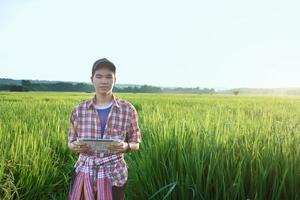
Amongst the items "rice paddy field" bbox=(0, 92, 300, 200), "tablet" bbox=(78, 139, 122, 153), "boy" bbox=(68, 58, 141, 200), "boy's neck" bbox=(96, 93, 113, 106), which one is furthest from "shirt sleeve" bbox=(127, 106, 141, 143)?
"rice paddy field" bbox=(0, 92, 300, 200)

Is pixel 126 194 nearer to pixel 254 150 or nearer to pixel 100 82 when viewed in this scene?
pixel 254 150

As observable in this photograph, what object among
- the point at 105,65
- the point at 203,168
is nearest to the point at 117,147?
the point at 105,65

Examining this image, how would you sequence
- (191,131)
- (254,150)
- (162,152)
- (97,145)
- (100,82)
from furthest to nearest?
1. (191,131)
2. (162,152)
3. (254,150)
4. (100,82)
5. (97,145)

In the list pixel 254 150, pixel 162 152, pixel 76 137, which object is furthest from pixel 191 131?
pixel 76 137

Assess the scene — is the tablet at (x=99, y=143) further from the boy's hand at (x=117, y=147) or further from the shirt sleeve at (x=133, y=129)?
the shirt sleeve at (x=133, y=129)

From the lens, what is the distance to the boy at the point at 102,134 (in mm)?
2381

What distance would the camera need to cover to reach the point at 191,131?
12.0ft

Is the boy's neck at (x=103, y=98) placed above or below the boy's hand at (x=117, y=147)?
above

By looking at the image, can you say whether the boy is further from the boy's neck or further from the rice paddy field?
the rice paddy field

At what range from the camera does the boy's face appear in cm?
242

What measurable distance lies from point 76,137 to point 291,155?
1.48 metres

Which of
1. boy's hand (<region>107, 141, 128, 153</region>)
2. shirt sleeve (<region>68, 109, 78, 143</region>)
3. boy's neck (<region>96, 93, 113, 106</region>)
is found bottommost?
boy's hand (<region>107, 141, 128, 153</region>)

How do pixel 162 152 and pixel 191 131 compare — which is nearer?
pixel 162 152

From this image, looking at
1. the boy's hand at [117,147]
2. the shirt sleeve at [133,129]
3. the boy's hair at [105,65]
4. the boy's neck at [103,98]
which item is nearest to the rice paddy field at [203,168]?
the shirt sleeve at [133,129]
